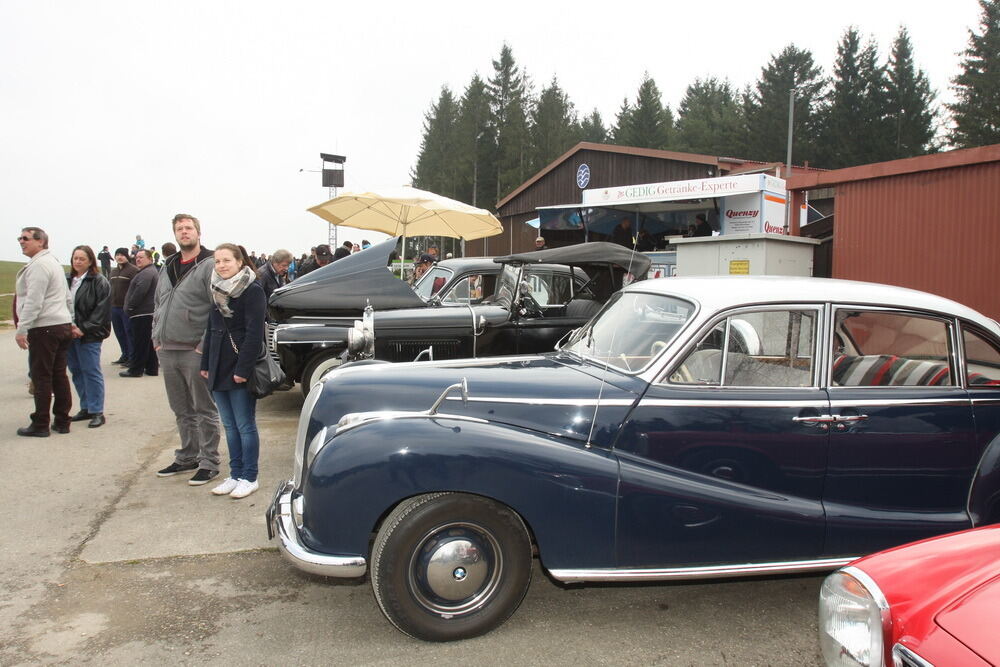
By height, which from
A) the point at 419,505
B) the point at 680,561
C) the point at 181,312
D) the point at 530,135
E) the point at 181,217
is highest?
the point at 530,135

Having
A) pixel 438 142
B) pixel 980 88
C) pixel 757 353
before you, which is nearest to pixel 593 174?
pixel 757 353

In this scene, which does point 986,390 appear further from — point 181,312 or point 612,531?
point 181,312

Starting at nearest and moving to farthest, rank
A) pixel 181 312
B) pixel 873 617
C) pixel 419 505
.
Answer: pixel 873 617 → pixel 419 505 → pixel 181 312

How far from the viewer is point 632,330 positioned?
3645mm

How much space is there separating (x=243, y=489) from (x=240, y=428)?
0.46 metres

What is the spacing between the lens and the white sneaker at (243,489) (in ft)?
15.8

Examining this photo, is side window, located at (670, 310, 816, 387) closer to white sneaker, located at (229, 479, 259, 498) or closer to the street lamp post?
white sneaker, located at (229, 479, 259, 498)

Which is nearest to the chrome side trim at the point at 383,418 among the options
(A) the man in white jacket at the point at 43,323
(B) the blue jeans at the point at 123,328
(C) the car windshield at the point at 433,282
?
(A) the man in white jacket at the point at 43,323

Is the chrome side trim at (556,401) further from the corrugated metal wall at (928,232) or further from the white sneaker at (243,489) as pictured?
the corrugated metal wall at (928,232)

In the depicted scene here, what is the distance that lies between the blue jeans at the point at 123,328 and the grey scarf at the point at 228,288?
6.69 metres

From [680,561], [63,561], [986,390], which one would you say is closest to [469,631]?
[680,561]

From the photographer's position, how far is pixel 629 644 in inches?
119

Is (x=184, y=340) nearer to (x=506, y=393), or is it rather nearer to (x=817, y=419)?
(x=506, y=393)

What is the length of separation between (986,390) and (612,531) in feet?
6.89
